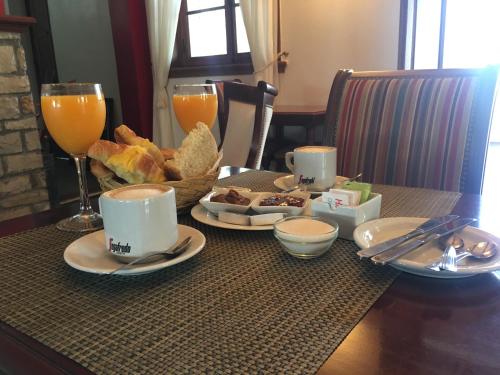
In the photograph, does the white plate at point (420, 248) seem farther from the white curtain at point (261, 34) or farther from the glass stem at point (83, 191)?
the white curtain at point (261, 34)

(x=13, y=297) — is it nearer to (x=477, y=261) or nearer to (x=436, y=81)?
(x=477, y=261)

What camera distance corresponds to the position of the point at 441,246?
1.89 feet

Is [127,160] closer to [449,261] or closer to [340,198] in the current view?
[340,198]

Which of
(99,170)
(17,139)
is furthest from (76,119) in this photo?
(17,139)

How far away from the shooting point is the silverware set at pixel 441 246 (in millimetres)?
502

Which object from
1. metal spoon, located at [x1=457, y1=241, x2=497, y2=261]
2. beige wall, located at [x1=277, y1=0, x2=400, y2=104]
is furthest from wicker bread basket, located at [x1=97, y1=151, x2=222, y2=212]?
beige wall, located at [x1=277, y1=0, x2=400, y2=104]

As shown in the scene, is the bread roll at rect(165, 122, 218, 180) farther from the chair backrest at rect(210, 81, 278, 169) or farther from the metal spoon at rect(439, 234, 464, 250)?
the chair backrest at rect(210, 81, 278, 169)

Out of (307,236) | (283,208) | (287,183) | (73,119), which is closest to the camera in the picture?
(307,236)

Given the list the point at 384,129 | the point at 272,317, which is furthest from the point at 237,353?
the point at 384,129

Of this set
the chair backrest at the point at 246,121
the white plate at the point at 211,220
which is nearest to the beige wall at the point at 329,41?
the chair backrest at the point at 246,121

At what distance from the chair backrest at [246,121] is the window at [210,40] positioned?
70.3 inches

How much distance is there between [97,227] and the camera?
75cm

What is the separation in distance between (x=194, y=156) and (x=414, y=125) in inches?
28.2

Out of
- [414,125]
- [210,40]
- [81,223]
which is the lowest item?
[81,223]
